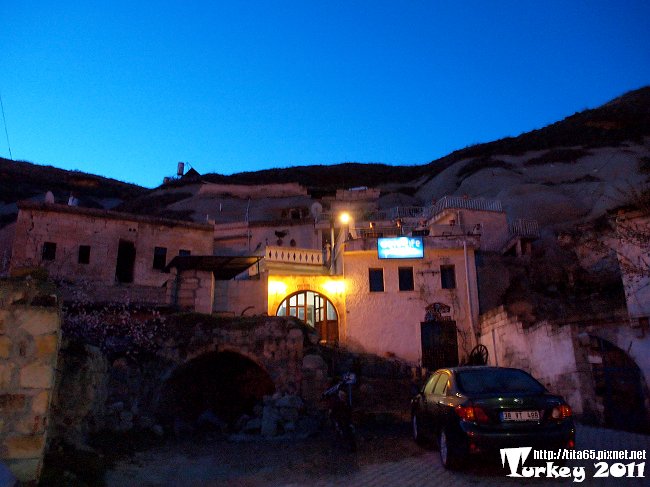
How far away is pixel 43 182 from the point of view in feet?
188

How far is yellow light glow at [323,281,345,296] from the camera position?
78.0 ft

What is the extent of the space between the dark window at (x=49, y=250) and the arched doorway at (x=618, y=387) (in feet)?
82.9

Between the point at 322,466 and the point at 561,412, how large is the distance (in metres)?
4.07

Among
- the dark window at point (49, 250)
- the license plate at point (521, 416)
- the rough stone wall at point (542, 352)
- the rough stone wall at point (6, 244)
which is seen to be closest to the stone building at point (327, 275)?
the dark window at point (49, 250)

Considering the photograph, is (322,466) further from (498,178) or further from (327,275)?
(498,178)

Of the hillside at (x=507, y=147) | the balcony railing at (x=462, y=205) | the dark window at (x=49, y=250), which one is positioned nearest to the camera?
the dark window at (x=49, y=250)

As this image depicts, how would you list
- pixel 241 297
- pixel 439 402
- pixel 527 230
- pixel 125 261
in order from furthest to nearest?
pixel 527 230 < pixel 125 261 < pixel 241 297 < pixel 439 402

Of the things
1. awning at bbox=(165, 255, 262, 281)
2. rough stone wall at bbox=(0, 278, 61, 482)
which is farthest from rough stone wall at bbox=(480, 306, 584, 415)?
rough stone wall at bbox=(0, 278, 61, 482)

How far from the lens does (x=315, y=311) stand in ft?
79.2

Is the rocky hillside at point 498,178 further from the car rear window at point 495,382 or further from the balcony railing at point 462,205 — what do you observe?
the car rear window at point 495,382

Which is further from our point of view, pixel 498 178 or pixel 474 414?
pixel 498 178

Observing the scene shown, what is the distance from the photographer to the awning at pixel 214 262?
58.2 feet

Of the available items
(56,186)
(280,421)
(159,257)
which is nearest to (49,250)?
(159,257)

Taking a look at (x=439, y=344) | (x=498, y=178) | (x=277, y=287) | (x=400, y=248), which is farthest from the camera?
(x=498, y=178)
